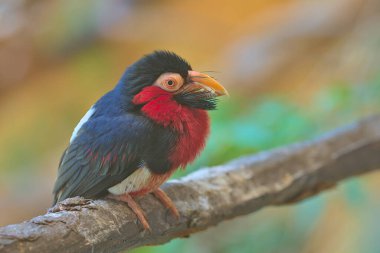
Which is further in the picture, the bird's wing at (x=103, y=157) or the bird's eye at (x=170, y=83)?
the bird's eye at (x=170, y=83)

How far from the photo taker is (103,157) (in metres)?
2.01

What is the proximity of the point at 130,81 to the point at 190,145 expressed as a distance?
34cm

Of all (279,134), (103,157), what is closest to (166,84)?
(103,157)

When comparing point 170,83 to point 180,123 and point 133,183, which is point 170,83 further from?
point 133,183

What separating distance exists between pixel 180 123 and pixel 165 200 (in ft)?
0.97

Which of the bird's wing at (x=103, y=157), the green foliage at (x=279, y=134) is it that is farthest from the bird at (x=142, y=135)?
the green foliage at (x=279, y=134)

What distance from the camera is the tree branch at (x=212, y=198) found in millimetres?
1528

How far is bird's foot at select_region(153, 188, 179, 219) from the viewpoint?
2.06 m

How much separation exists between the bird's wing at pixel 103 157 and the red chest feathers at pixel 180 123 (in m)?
0.07

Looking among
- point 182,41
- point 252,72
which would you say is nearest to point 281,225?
point 252,72

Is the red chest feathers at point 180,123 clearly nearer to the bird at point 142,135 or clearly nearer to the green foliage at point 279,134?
the bird at point 142,135

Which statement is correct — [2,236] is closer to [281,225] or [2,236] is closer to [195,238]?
[195,238]

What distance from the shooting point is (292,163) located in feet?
8.48

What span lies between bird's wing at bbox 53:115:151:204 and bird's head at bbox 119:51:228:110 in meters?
0.11
